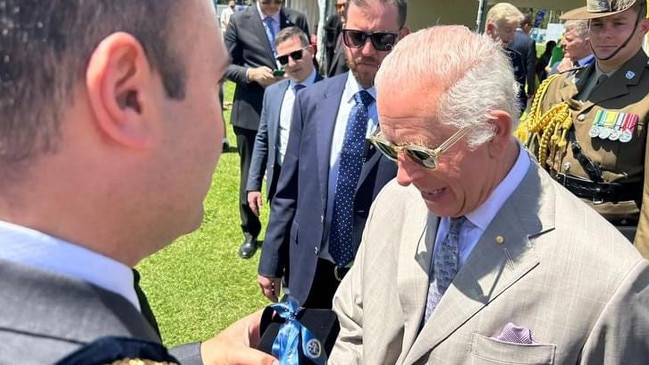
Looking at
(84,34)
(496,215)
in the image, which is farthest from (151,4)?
(496,215)

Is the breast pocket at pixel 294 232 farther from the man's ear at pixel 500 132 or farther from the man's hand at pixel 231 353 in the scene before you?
the man's ear at pixel 500 132

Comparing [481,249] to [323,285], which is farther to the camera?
[323,285]

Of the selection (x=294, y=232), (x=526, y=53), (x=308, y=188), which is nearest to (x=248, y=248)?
(x=294, y=232)

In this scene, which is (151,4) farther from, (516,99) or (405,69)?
(516,99)

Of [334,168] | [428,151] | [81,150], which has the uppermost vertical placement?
[81,150]

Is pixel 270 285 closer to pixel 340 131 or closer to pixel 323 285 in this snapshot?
pixel 323 285

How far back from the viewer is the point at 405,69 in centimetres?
166

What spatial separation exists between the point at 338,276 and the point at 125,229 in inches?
84.7

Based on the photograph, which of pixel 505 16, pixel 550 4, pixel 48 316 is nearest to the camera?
pixel 48 316

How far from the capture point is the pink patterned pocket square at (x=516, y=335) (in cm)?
156

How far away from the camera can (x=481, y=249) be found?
170 centimetres

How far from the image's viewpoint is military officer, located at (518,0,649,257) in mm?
3260

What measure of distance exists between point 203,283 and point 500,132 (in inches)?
137

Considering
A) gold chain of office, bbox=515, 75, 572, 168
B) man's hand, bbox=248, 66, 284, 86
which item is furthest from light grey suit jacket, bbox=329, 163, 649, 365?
man's hand, bbox=248, 66, 284, 86
